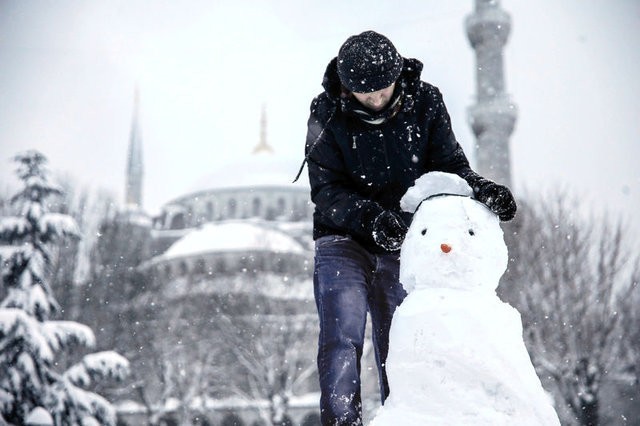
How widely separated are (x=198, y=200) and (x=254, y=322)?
37.7 m

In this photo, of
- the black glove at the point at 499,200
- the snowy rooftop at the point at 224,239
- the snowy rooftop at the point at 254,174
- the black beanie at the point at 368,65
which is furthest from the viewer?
the snowy rooftop at the point at 254,174

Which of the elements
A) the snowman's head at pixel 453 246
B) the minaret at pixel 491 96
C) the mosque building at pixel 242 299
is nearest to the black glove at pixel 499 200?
the snowman's head at pixel 453 246

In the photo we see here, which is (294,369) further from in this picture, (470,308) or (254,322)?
(470,308)

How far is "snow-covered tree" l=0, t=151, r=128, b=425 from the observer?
12477 millimetres

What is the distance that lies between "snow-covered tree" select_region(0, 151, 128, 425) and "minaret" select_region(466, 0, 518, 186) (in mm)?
23183

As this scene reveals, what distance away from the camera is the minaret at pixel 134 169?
70125 mm

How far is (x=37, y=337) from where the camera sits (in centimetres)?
1241

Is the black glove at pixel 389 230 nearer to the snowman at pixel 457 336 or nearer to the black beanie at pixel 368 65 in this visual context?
the snowman at pixel 457 336

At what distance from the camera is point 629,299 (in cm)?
1820

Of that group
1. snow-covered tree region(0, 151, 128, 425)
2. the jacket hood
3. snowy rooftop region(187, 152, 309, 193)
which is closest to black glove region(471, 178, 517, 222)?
the jacket hood

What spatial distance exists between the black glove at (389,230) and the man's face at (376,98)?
46 centimetres

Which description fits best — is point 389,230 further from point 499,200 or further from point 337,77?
point 337,77

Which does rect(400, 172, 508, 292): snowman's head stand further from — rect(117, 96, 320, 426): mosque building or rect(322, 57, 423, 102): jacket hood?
rect(117, 96, 320, 426): mosque building

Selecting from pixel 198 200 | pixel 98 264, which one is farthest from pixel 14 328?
pixel 198 200
